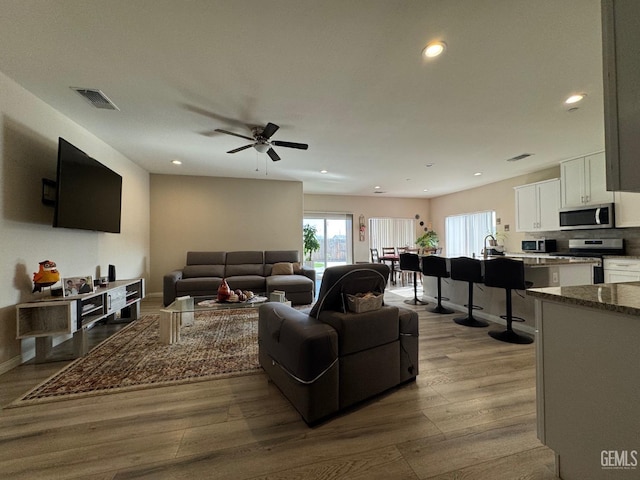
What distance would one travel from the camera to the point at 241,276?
519 cm

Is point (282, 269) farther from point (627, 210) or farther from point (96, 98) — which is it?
point (627, 210)

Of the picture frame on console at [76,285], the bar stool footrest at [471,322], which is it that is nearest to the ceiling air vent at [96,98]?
the picture frame on console at [76,285]

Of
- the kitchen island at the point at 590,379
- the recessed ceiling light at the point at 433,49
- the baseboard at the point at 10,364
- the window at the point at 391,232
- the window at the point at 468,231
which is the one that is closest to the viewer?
the kitchen island at the point at 590,379

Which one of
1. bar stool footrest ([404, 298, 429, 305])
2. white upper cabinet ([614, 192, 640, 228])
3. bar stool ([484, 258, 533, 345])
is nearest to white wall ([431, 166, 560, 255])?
white upper cabinet ([614, 192, 640, 228])

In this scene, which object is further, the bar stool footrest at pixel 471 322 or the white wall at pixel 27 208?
the bar stool footrest at pixel 471 322

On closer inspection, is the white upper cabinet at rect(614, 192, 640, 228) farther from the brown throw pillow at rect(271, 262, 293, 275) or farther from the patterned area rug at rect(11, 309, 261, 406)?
the patterned area rug at rect(11, 309, 261, 406)

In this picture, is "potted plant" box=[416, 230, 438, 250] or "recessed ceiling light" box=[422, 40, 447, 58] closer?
"recessed ceiling light" box=[422, 40, 447, 58]

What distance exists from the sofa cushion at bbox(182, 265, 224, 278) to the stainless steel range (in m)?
6.44

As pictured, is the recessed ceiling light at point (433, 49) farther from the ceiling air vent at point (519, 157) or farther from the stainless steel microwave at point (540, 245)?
the stainless steel microwave at point (540, 245)

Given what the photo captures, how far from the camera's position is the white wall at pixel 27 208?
7.84ft

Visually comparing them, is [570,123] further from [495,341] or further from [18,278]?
[18,278]

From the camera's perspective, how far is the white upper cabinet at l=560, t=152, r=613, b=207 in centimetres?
434

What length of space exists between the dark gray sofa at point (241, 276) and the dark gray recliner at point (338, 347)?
8.68ft

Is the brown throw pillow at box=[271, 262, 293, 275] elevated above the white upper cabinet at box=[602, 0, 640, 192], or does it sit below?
below
